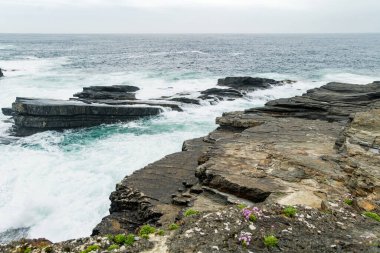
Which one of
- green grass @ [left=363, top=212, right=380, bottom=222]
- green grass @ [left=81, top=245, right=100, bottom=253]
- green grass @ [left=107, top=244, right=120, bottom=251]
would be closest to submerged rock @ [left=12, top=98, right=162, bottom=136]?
green grass @ [left=81, top=245, right=100, bottom=253]

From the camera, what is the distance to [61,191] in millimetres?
19328

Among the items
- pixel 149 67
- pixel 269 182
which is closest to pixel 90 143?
pixel 269 182

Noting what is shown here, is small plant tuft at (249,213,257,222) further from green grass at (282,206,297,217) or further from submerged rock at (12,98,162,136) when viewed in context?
submerged rock at (12,98,162,136)

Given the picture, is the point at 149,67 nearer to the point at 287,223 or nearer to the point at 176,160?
the point at 176,160

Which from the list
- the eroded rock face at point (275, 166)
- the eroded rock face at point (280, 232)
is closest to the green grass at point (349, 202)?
the eroded rock face at point (275, 166)

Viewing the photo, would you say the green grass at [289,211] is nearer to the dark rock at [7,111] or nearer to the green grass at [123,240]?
the green grass at [123,240]

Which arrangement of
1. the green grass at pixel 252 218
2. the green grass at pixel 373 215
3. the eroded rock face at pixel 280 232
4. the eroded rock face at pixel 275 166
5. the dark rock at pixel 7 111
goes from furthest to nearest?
the dark rock at pixel 7 111, the eroded rock face at pixel 275 166, the green grass at pixel 373 215, the green grass at pixel 252 218, the eroded rock face at pixel 280 232

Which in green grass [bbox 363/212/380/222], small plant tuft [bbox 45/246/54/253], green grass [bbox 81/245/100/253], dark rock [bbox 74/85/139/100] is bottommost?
dark rock [bbox 74/85/139/100]

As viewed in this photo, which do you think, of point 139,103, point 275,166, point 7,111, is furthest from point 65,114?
point 275,166

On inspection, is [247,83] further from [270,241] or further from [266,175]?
[270,241]

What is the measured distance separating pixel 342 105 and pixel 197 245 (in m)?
20.0

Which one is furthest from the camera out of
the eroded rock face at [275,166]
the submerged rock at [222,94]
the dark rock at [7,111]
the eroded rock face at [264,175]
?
the submerged rock at [222,94]

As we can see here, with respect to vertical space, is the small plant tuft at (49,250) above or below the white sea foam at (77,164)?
above

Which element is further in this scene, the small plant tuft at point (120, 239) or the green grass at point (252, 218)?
the green grass at point (252, 218)
